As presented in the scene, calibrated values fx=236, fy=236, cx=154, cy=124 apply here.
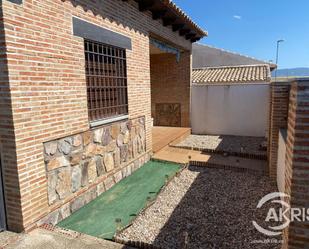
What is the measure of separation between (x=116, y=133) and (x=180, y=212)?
86.2 inches

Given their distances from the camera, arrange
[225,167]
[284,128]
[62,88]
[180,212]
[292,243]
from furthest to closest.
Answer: [225,167]
[284,128]
[180,212]
[62,88]
[292,243]

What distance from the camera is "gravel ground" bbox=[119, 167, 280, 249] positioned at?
3.28 m

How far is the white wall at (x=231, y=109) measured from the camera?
9.78 metres

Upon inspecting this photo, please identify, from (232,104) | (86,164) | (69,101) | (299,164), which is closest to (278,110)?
(299,164)

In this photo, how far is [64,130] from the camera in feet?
12.6

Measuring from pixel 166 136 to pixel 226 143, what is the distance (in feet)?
7.39

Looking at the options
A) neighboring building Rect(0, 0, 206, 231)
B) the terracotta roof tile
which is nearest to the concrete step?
neighboring building Rect(0, 0, 206, 231)

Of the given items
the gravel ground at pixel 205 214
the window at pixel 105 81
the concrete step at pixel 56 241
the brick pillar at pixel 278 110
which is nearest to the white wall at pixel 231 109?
the brick pillar at pixel 278 110

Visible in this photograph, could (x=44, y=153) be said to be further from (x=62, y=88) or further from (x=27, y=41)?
(x=27, y=41)

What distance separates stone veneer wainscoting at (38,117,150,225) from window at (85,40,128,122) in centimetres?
35

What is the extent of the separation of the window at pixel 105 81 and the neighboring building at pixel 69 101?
0.07 ft

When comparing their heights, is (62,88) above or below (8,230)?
above

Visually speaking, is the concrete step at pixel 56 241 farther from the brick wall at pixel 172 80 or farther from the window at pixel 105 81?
the brick wall at pixel 172 80

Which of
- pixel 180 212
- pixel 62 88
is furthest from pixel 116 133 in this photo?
pixel 180 212
